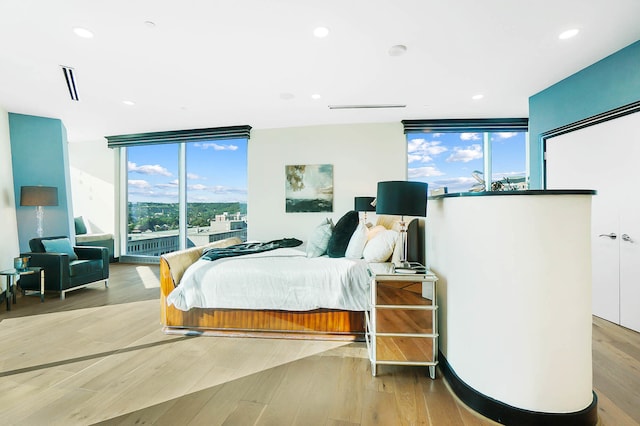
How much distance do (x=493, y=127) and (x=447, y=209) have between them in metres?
4.09

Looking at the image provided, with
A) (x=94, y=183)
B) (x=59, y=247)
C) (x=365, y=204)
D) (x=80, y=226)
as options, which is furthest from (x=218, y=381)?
(x=94, y=183)

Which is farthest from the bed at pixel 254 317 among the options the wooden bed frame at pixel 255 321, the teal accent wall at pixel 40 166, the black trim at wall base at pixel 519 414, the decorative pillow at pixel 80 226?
the decorative pillow at pixel 80 226

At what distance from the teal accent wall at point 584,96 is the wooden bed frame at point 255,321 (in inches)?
133

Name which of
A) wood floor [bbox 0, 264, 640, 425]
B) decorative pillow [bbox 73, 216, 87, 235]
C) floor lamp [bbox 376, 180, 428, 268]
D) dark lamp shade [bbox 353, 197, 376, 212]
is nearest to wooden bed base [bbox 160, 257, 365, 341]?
wood floor [bbox 0, 264, 640, 425]

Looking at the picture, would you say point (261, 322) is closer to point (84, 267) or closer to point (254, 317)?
point (254, 317)

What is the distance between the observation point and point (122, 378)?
2.01m

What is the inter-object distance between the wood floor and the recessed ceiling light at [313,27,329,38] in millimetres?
2796

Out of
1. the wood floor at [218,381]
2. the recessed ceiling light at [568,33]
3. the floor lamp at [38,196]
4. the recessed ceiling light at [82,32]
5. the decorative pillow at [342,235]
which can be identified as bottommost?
the wood floor at [218,381]

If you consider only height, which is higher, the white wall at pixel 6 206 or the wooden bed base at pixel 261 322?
the white wall at pixel 6 206

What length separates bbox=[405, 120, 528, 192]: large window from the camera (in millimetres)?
5324

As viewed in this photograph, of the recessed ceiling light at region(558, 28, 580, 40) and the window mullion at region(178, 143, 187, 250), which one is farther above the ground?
the recessed ceiling light at region(558, 28, 580, 40)

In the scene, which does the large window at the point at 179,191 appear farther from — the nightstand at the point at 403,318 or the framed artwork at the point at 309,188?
the nightstand at the point at 403,318

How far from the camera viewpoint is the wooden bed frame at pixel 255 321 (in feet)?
8.62

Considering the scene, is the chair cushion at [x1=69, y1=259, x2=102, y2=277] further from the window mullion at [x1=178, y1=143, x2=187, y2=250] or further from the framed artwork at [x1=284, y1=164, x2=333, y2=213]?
the framed artwork at [x1=284, y1=164, x2=333, y2=213]
